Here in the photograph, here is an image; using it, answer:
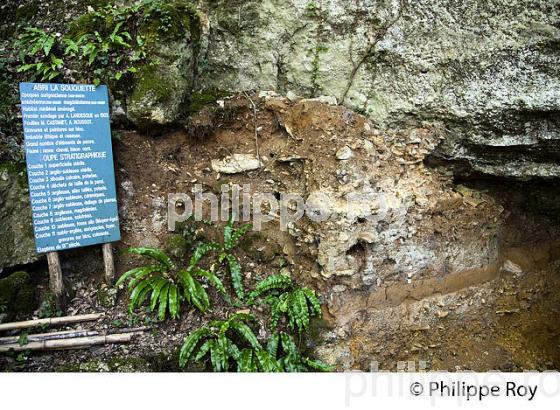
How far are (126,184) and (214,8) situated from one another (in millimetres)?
3188

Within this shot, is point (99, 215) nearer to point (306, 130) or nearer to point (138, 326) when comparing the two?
point (138, 326)

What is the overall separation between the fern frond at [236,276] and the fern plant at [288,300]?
0.50 feet

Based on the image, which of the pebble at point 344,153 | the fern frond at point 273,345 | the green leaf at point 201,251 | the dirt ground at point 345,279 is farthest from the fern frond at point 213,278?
the pebble at point 344,153

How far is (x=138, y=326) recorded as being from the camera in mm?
4965

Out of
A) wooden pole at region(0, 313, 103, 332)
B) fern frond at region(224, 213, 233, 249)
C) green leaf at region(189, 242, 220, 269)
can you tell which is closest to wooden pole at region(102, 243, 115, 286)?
wooden pole at region(0, 313, 103, 332)

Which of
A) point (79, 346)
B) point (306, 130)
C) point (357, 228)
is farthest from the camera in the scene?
point (306, 130)

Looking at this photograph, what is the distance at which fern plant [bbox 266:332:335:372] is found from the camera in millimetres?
4906

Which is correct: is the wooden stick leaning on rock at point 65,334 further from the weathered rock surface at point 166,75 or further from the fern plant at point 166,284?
the weathered rock surface at point 166,75

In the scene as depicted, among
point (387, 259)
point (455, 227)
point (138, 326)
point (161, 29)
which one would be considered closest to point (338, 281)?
point (387, 259)

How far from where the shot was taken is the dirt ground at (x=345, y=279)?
553 cm

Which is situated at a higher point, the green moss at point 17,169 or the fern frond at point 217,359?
the green moss at point 17,169

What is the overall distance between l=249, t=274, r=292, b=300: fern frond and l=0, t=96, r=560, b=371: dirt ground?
0.25 m

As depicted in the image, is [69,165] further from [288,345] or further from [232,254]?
[288,345]

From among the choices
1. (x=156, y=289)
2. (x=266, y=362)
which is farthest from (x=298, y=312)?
(x=156, y=289)
